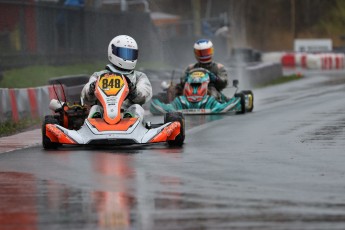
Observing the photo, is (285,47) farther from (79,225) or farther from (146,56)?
(79,225)

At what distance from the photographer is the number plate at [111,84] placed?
559 inches

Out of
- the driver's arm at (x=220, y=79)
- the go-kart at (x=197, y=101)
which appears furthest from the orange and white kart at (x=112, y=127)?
the driver's arm at (x=220, y=79)

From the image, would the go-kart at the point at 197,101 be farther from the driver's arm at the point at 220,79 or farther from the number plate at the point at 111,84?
the number plate at the point at 111,84

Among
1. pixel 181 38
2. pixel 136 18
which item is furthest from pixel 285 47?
pixel 136 18

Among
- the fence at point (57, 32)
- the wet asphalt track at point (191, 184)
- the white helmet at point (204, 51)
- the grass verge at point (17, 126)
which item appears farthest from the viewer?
the fence at point (57, 32)

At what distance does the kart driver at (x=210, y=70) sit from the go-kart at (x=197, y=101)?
0.11 metres

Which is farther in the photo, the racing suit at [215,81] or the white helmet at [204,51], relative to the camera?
the white helmet at [204,51]

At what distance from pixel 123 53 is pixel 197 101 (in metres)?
6.00

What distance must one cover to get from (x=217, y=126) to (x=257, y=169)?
629 cm

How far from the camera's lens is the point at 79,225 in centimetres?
827

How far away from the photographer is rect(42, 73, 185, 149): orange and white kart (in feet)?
45.2

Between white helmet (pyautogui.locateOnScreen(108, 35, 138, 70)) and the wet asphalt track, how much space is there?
1.14 metres

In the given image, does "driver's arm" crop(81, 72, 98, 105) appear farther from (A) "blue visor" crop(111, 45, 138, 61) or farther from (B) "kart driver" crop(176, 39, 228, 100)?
(B) "kart driver" crop(176, 39, 228, 100)

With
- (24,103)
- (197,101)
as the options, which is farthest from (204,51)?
(24,103)
